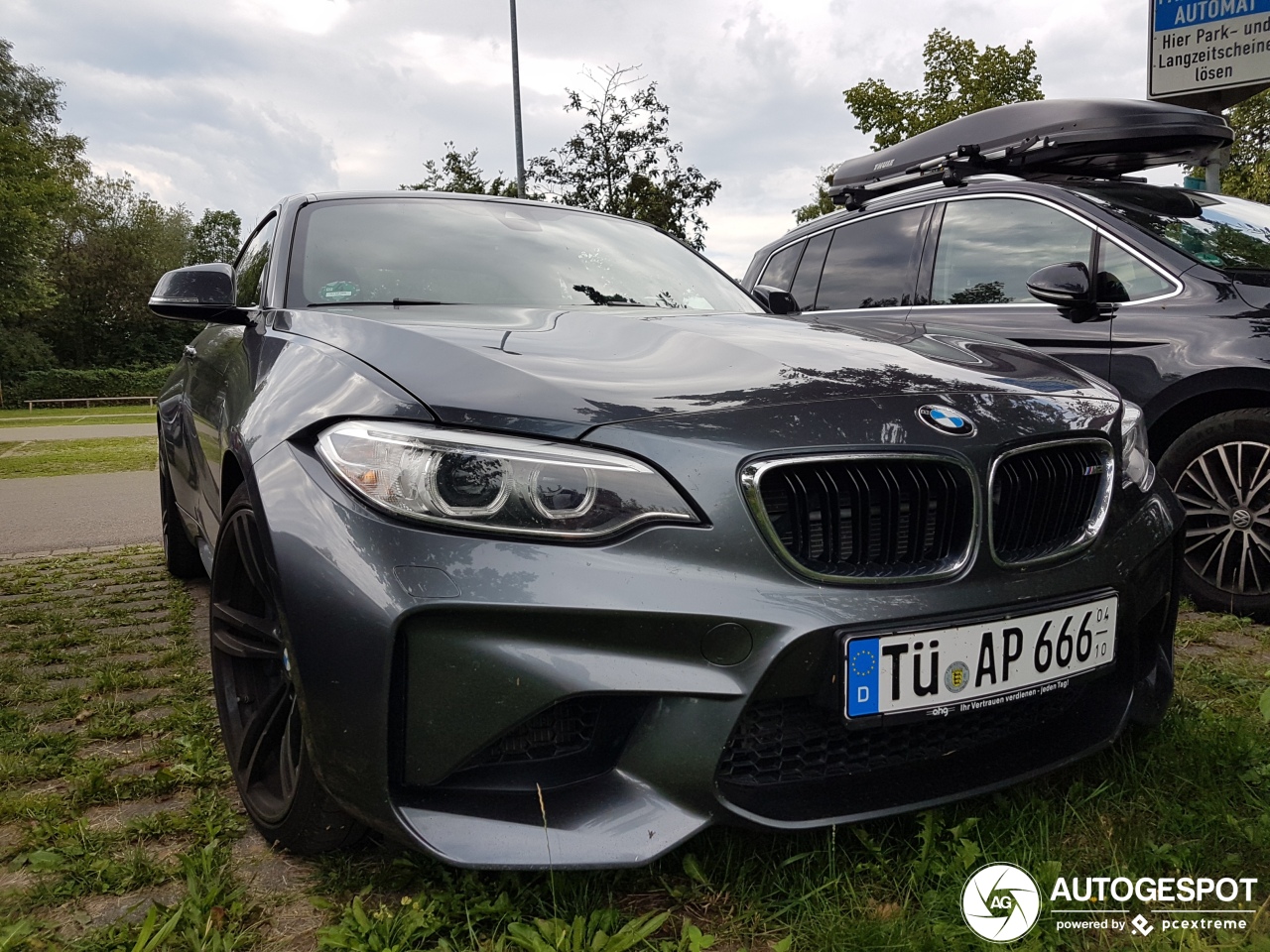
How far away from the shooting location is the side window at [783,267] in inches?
213

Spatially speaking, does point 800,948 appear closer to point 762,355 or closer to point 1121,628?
point 1121,628

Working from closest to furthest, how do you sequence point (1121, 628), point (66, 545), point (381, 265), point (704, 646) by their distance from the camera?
1. point (704, 646)
2. point (1121, 628)
3. point (381, 265)
4. point (66, 545)

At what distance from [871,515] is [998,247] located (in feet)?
9.83

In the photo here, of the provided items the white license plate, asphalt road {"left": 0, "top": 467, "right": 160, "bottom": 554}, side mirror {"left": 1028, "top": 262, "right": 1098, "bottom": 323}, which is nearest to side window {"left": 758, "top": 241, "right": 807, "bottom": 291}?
side mirror {"left": 1028, "top": 262, "right": 1098, "bottom": 323}

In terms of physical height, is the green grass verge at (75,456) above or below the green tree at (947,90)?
below

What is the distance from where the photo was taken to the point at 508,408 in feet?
5.42

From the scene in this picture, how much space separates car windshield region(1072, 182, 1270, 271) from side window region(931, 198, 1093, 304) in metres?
0.20

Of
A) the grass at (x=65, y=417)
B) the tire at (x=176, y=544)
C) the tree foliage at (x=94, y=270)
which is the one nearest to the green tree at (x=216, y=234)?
the tree foliage at (x=94, y=270)

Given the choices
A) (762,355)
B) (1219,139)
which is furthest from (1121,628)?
(1219,139)

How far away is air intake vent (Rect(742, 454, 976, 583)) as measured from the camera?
1.62 metres

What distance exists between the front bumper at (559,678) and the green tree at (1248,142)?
29.4m

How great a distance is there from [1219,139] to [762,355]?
3.94 meters

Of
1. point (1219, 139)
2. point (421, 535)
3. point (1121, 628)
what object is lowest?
point (1121, 628)

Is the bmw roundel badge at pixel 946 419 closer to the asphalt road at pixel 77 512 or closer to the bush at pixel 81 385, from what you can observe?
the asphalt road at pixel 77 512
